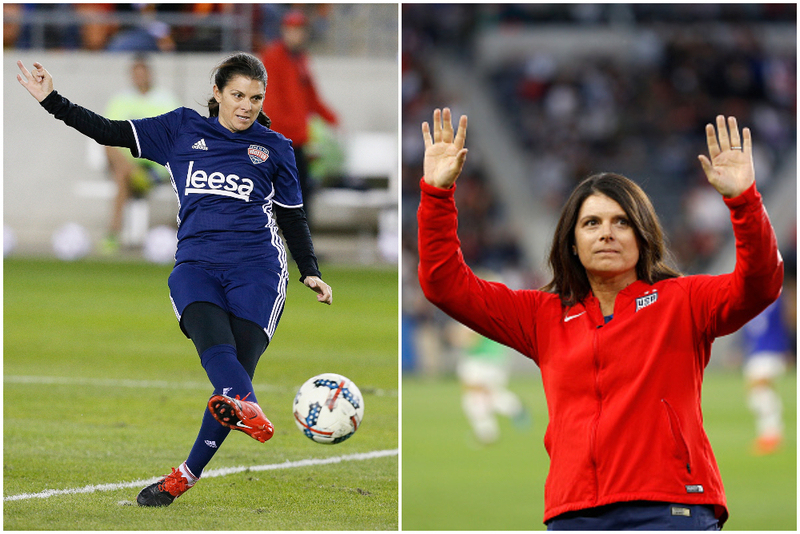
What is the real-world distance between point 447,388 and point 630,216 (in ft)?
45.0

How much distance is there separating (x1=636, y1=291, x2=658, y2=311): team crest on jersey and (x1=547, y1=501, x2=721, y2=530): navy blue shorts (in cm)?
50

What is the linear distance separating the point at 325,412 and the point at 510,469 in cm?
664

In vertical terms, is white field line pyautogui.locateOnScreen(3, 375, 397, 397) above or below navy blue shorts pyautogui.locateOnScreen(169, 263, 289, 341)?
below

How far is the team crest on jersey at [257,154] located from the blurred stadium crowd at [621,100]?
1492cm

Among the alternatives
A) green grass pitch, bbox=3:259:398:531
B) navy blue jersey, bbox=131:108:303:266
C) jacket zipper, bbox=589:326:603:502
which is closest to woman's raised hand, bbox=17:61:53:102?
navy blue jersey, bbox=131:108:303:266

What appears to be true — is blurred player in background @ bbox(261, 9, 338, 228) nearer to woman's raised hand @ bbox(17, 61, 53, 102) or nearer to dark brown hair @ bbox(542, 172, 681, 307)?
woman's raised hand @ bbox(17, 61, 53, 102)

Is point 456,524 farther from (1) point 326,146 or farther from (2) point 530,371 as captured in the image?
(2) point 530,371

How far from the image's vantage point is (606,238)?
2.72 metres

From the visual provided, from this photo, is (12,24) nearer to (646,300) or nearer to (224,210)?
(224,210)

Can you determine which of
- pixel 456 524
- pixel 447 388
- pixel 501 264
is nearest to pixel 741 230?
pixel 456 524

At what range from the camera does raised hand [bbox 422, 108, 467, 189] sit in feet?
9.04

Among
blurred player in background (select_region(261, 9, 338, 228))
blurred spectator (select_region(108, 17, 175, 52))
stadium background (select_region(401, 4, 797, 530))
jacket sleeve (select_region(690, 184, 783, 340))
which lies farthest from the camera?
stadium background (select_region(401, 4, 797, 530))

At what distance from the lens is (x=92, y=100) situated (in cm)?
704

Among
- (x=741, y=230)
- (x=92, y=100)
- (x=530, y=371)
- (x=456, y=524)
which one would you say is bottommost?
(x=530, y=371)
